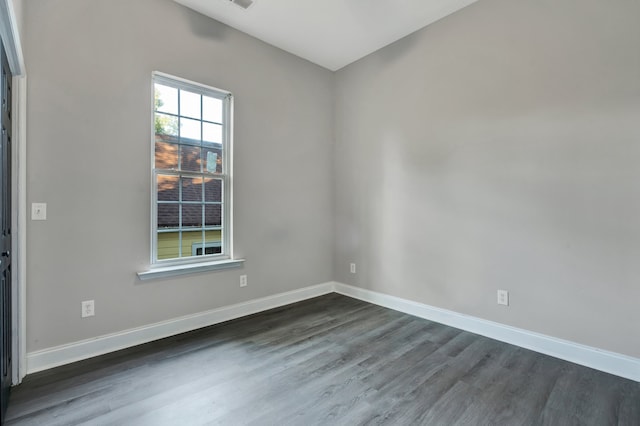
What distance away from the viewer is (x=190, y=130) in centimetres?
286

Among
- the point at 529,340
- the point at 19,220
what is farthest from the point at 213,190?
the point at 529,340

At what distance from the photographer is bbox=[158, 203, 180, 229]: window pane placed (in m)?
2.66

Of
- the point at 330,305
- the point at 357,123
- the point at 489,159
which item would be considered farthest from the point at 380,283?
the point at 357,123

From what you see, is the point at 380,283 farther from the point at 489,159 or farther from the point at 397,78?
the point at 397,78

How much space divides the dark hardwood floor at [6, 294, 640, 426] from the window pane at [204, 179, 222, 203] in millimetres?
1327

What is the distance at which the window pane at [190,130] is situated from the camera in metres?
2.81

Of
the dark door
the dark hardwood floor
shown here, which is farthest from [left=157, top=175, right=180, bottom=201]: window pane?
the dark hardwood floor

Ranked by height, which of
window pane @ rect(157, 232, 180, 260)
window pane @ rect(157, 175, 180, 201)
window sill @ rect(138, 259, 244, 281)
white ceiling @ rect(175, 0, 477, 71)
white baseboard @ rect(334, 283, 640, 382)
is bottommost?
white baseboard @ rect(334, 283, 640, 382)

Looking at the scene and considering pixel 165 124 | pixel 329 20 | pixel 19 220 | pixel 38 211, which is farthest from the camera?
pixel 329 20

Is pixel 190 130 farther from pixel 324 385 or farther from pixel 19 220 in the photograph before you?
pixel 324 385

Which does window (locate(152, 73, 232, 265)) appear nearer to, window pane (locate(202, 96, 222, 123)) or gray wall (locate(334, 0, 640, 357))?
window pane (locate(202, 96, 222, 123))

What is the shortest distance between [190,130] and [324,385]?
2545 millimetres

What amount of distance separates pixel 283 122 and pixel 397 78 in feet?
4.68

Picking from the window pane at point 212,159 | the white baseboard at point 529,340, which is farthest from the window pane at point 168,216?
the white baseboard at point 529,340
